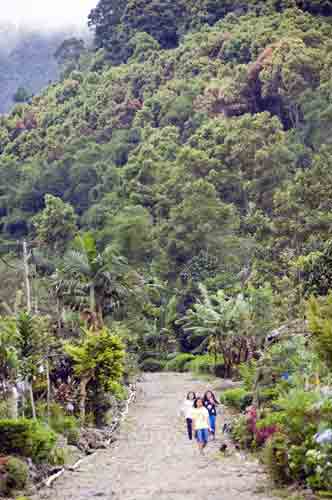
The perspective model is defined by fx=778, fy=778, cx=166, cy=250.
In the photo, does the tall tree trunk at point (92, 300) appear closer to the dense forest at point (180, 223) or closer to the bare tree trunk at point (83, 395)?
the dense forest at point (180, 223)

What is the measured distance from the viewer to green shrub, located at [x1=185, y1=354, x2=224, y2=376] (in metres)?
34.2

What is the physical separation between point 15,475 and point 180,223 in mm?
38486

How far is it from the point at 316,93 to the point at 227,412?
140 ft

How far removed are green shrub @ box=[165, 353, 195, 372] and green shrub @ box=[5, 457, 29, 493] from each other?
28691 millimetres

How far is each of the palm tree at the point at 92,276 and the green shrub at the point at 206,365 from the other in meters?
9.29

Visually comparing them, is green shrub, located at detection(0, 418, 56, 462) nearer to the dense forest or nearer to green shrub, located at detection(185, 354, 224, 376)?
the dense forest

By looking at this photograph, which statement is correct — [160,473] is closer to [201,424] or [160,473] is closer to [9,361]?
[201,424]

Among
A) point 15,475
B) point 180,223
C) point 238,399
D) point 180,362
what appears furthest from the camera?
point 180,223

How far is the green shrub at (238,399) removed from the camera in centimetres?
1984

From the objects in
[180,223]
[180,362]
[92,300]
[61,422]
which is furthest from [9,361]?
[180,223]

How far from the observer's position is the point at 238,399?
818 inches

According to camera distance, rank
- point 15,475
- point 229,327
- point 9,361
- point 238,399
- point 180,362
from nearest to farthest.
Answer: point 15,475 < point 9,361 < point 238,399 < point 229,327 < point 180,362

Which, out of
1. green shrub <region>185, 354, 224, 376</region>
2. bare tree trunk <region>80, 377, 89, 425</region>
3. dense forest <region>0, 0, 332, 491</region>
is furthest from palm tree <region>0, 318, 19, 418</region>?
green shrub <region>185, 354, 224, 376</region>

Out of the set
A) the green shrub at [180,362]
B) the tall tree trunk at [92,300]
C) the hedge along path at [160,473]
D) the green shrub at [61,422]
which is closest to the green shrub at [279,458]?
the hedge along path at [160,473]
